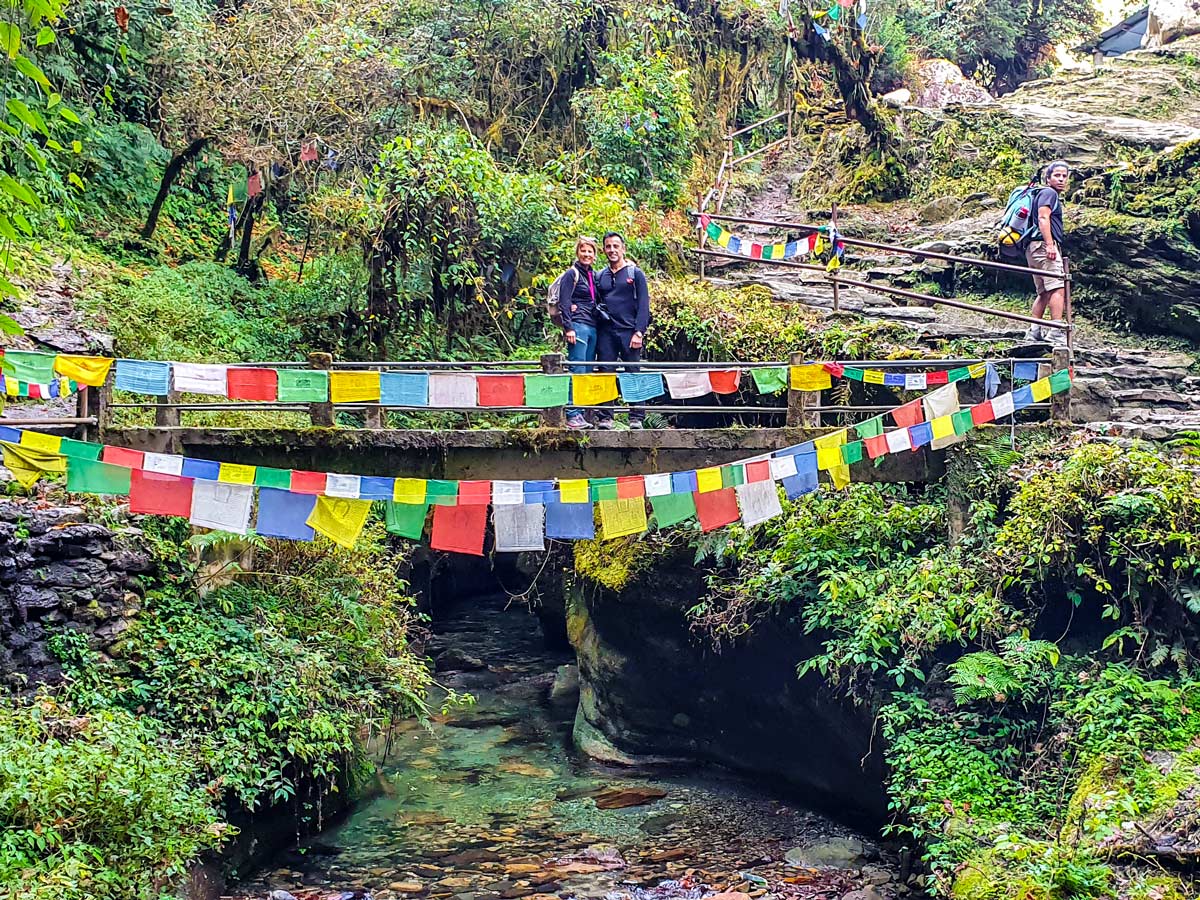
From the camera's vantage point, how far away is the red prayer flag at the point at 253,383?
943 centimetres

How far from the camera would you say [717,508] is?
30.8ft

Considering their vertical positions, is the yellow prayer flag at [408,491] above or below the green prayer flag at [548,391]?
below

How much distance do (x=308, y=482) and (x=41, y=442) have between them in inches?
81.2

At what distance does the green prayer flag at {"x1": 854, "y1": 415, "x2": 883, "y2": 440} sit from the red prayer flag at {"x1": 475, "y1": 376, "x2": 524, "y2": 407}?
3092mm

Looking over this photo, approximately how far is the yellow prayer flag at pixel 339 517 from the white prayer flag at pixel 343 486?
0.13 m

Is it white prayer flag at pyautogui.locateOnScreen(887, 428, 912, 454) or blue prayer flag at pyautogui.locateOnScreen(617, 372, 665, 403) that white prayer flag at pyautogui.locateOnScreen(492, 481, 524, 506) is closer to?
blue prayer flag at pyautogui.locateOnScreen(617, 372, 665, 403)

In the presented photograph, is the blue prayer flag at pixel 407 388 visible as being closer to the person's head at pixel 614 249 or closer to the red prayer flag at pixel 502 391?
the red prayer flag at pixel 502 391

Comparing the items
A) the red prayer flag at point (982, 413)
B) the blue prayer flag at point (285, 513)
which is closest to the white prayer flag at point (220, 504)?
the blue prayer flag at point (285, 513)

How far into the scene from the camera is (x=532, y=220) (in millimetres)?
16562

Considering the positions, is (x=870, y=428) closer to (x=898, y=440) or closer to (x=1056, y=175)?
(x=898, y=440)

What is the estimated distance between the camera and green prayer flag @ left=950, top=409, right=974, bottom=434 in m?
10.0

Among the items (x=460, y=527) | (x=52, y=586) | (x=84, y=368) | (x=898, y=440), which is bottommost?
(x=52, y=586)

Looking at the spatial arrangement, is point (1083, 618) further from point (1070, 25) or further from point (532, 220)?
point (1070, 25)

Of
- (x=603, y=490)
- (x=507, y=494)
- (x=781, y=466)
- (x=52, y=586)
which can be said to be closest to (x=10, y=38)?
(x=507, y=494)
